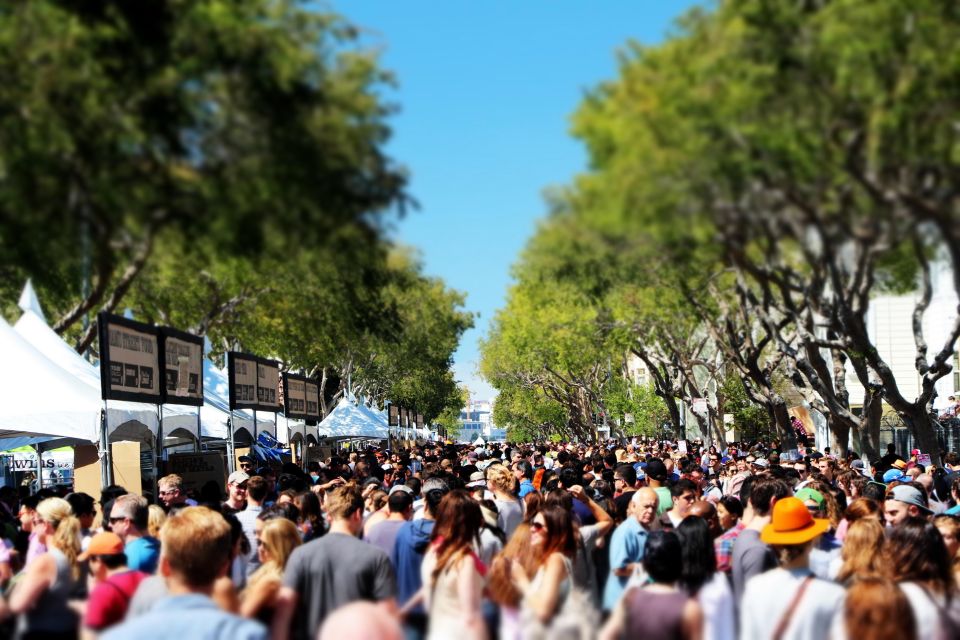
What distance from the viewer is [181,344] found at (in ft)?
47.0

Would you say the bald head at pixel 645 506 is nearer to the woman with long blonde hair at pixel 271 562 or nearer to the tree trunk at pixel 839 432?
the woman with long blonde hair at pixel 271 562

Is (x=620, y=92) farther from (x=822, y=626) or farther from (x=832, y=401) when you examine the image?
(x=832, y=401)

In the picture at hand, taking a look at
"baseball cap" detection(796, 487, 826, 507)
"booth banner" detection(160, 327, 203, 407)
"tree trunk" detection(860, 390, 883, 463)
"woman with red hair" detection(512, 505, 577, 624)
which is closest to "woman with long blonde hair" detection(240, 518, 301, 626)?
"woman with red hair" detection(512, 505, 577, 624)

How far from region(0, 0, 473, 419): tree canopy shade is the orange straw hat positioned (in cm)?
250

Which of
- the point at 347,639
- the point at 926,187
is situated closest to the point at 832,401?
the point at 926,187

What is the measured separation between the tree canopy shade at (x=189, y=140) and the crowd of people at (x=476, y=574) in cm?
145

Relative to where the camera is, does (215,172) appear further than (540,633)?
Yes

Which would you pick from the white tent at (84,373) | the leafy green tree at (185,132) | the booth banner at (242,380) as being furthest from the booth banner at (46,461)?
the leafy green tree at (185,132)

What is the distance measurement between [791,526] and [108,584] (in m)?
3.50

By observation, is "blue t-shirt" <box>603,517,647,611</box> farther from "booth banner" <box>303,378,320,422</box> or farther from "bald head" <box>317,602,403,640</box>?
"booth banner" <box>303,378,320,422</box>

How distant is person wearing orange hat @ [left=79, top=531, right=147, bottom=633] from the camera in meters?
6.14

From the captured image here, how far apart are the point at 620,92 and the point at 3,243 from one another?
3.19m

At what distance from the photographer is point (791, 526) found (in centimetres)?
705

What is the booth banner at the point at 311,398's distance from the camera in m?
29.5
